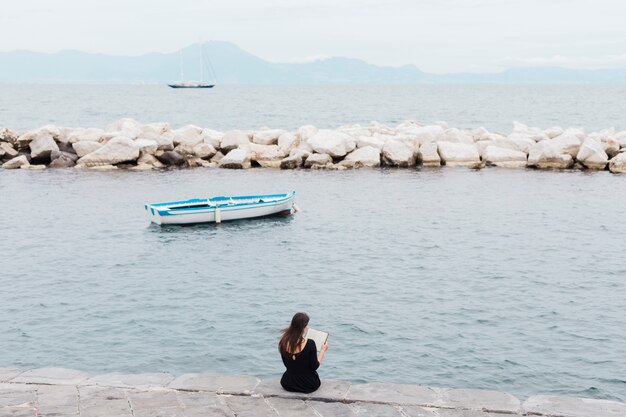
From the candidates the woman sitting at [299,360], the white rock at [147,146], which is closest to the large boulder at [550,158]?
the white rock at [147,146]

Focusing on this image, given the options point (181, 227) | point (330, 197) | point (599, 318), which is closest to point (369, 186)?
point (330, 197)

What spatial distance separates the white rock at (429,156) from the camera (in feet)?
146

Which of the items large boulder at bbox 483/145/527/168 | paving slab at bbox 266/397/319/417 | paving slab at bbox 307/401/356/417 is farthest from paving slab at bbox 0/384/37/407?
large boulder at bbox 483/145/527/168

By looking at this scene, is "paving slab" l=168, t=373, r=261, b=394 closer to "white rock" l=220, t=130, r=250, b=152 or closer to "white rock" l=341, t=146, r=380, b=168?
"white rock" l=341, t=146, r=380, b=168

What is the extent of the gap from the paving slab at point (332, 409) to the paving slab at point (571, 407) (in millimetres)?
2372

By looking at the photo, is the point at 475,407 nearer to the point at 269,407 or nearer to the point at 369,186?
the point at 269,407

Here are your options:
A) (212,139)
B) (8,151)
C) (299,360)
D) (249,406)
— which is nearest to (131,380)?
(249,406)

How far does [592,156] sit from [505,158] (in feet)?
16.4

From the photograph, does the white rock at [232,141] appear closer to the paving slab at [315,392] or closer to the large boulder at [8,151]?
the large boulder at [8,151]

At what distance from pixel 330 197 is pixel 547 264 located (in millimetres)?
13923

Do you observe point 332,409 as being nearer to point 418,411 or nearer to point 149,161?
point 418,411

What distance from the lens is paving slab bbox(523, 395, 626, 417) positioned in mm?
9539

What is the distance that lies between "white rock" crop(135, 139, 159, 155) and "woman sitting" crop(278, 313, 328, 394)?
3560 cm

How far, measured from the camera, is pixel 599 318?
18.2 meters
